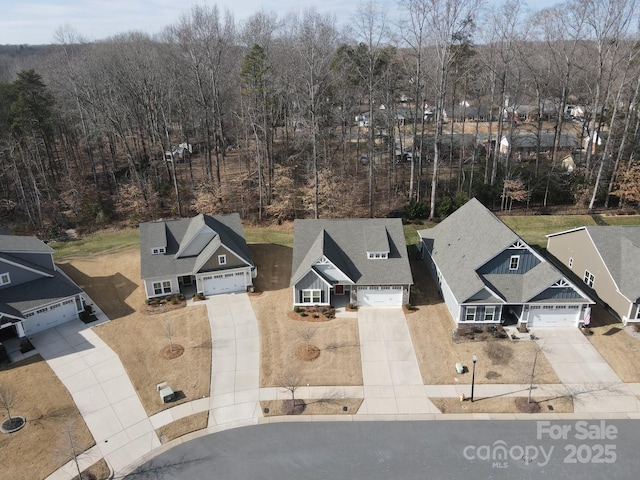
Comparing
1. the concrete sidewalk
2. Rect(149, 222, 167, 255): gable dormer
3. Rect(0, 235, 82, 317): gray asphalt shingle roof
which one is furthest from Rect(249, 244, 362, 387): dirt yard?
Rect(0, 235, 82, 317): gray asphalt shingle roof

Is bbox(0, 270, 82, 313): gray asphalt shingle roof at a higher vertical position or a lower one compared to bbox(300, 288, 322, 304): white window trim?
higher

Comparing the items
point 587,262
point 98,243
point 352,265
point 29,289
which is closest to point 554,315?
point 587,262

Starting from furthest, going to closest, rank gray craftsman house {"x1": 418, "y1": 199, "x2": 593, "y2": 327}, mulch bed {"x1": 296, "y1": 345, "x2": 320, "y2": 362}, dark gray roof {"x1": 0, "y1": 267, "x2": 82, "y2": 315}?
dark gray roof {"x1": 0, "y1": 267, "x2": 82, "y2": 315}, gray craftsman house {"x1": 418, "y1": 199, "x2": 593, "y2": 327}, mulch bed {"x1": 296, "y1": 345, "x2": 320, "y2": 362}

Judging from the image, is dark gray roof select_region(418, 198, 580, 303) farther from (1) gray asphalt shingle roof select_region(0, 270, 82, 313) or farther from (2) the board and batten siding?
(1) gray asphalt shingle roof select_region(0, 270, 82, 313)

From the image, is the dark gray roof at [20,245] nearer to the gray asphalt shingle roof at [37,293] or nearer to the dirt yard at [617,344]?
the gray asphalt shingle roof at [37,293]

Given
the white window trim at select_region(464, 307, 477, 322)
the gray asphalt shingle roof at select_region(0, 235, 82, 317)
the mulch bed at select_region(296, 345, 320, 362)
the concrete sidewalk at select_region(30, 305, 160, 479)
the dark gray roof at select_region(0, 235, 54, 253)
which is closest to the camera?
the concrete sidewalk at select_region(30, 305, 160, 479)

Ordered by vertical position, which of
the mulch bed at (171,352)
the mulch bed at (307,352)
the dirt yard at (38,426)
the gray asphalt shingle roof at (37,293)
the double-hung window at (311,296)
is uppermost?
the gray asphalt shingle roof at (37,293)

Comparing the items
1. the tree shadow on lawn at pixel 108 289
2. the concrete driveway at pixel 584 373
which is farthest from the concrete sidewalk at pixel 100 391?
the concrete driveway at pixel 584 373
